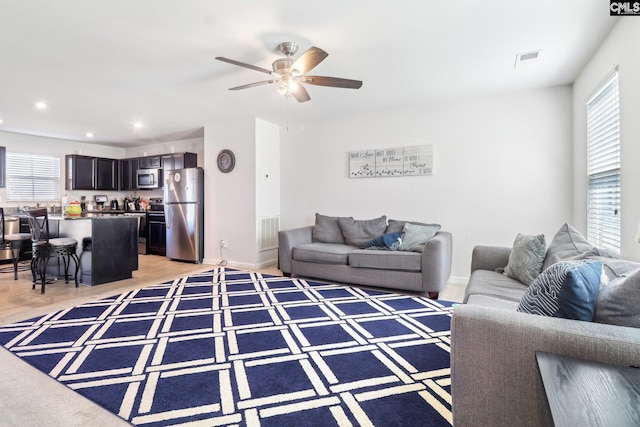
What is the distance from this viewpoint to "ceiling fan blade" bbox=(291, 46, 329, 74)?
2307 mm

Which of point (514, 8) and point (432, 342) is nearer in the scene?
point (514, 8)

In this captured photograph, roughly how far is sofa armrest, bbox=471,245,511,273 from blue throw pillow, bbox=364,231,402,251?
40.9 inches

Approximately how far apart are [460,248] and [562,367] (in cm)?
352

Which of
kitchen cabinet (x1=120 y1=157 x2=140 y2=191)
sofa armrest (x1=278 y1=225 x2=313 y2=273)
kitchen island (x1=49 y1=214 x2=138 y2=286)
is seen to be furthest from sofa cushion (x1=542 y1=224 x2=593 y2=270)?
kitchen cabinet (x1=120 y1=157 x2=140 y2=191)

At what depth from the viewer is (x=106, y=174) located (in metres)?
6.94

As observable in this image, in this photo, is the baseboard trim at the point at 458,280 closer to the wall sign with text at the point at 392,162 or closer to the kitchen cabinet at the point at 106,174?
the wall sign with text at the point at 392,162

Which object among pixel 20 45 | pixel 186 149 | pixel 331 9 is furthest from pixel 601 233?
pixel 186 149

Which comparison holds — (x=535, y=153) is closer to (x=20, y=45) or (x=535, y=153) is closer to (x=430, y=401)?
(x=430, y=401)

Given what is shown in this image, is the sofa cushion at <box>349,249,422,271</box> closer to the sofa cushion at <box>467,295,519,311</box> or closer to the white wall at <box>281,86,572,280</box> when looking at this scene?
the white wall at <box>281,86,572,280</box>

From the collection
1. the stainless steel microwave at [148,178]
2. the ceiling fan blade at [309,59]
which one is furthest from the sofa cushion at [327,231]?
the stainless steel microwave at [148,178]

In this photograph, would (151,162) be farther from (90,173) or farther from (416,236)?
(416,236)

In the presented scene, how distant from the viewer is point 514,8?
2.17 meters

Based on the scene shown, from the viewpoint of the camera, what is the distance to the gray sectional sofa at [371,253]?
11.4 ft

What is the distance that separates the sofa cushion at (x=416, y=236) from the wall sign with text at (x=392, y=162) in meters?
0.85
